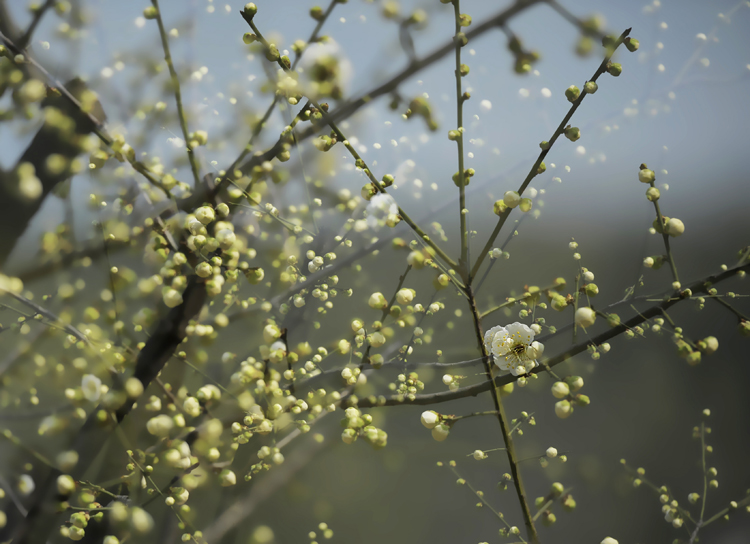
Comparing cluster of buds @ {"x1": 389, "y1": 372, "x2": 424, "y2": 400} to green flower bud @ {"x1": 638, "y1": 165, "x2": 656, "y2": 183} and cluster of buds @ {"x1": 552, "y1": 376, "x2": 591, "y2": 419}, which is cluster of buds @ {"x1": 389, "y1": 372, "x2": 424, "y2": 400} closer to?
cluster of buds @ {"x1": 552, "y1": 376, "x2": 591, "y2": 419}

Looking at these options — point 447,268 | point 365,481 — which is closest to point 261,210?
point 447,268

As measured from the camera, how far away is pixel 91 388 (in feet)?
1.20

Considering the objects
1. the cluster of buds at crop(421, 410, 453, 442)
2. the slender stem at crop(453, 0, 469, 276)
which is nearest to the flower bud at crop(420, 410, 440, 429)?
the cluster of buds at crop(421, 410, 453, 442)

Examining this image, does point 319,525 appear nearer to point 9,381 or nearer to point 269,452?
point 269,452

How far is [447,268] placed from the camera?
1.07 feet

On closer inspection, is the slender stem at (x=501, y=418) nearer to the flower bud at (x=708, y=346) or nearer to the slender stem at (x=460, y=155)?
the slender stem at (x=460, y=155)

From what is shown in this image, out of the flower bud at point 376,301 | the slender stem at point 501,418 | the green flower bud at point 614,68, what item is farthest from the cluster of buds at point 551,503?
the green flower bud at point 614,68

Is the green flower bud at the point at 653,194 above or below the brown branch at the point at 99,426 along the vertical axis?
above

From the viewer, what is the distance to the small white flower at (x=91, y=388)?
1.19 ft

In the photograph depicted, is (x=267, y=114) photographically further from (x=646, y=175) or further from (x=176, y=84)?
(x=646, y=175)

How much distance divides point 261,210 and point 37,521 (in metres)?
0.34

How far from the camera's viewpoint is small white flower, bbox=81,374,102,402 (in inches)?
14.3

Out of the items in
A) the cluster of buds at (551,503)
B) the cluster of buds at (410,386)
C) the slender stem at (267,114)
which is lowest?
the cluster of buds at (551,503)

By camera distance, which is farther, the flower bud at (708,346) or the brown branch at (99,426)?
the brown branch at (99,426)
